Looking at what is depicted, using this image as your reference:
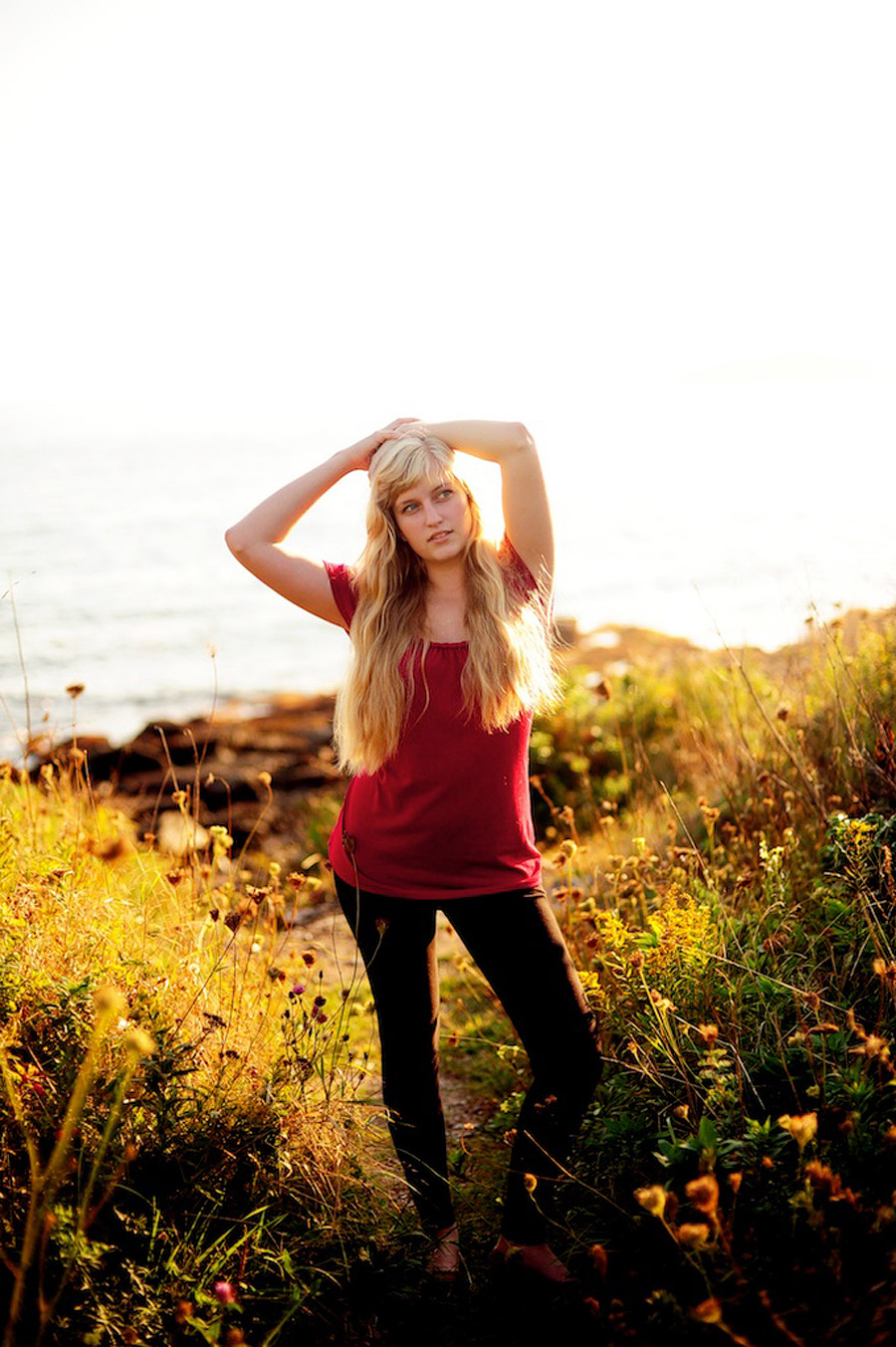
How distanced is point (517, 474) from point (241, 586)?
853 inches

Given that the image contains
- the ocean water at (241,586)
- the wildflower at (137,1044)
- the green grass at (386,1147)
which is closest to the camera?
the wildflower at (137,1044)

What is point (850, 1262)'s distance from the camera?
7.00 feet

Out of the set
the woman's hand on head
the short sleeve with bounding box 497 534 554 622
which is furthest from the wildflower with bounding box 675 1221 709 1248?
the woman's hand on head

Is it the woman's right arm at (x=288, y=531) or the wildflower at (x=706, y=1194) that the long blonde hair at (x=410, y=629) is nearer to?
the woman's right arm at (x=288, y=531)

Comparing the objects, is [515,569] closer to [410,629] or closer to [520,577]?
[520,577]

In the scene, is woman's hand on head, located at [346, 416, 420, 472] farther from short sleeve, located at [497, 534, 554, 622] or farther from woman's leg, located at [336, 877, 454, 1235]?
woman's leg, located at [336, 877, 454, 1235]

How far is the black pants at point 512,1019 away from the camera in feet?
9.27

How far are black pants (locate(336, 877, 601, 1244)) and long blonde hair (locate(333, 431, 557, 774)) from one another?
0.48 meters

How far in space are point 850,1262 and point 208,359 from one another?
108194 millimetres

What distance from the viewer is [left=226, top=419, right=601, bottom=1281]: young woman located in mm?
2846

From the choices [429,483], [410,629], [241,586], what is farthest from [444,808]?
[241,586]

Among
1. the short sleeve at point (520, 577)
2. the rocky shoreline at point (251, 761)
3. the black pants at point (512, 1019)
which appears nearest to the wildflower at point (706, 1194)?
the black pants at point (512, 1019)

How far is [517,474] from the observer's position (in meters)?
3.14

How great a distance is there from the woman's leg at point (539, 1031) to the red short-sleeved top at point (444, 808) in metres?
0.10
